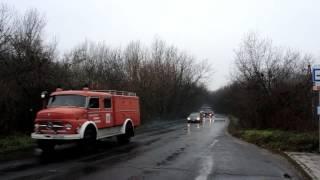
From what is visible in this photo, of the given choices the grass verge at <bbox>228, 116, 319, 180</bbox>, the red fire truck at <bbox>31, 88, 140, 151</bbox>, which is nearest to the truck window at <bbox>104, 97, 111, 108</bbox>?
the red fire truck at <bbox>31, 88, 140, 151</bbox>

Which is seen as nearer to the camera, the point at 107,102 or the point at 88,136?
the point at 88,136

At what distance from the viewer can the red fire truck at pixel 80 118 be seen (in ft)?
63.5

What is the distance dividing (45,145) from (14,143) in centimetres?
255

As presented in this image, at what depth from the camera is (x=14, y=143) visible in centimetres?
2181

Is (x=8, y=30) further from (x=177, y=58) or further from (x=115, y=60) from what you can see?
(x=177, y=58)

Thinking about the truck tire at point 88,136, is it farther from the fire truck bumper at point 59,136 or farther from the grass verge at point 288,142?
the grass verge at point 288,142

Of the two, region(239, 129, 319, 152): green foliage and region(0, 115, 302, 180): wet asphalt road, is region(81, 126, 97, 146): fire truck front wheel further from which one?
region(239, 129, 319, 152): green foliage

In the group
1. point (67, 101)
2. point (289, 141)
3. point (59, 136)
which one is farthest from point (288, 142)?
point (59, 136)

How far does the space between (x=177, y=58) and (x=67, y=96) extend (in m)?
66.9

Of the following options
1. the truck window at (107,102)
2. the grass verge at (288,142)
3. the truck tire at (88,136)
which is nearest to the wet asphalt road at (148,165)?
the truck tire at (88,136)

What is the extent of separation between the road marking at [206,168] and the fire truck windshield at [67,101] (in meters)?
5.98

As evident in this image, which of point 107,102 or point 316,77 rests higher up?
point 316,77

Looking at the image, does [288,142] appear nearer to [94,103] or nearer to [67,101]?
[94,103]

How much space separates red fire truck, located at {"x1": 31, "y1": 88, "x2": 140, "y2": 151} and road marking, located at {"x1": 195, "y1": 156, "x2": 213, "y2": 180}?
5176mm
